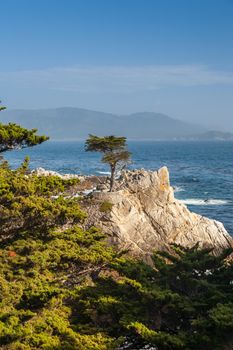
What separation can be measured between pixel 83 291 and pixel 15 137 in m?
7.02

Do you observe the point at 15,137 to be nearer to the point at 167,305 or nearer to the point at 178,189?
the point at 167,305

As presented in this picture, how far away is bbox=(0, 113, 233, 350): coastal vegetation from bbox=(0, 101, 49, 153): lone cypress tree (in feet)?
4.10

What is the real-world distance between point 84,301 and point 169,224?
20664 millimetres

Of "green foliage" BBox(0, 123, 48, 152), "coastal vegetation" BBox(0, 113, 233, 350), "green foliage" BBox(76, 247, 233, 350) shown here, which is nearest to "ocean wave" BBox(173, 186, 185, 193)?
"coastal vegetation" BBox(0, 113, 233, 350)

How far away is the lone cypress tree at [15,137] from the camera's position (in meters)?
19.3

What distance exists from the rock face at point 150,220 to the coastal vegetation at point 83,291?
1087 centimetres

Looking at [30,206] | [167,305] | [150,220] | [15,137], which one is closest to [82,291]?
[167,305]

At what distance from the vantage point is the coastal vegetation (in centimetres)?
1370

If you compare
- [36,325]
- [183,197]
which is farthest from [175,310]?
[183,197]

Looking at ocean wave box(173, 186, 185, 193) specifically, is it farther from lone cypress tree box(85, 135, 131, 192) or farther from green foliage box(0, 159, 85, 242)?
green foliage box(0, 159, 85, 242)

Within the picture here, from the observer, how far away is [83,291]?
1712 cm

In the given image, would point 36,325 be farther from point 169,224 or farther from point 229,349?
point 169,224

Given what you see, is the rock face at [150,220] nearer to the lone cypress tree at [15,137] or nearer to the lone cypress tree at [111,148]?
the lone cypress tree at [111,148]

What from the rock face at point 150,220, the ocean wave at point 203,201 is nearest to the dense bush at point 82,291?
the rock face at point 150,220
